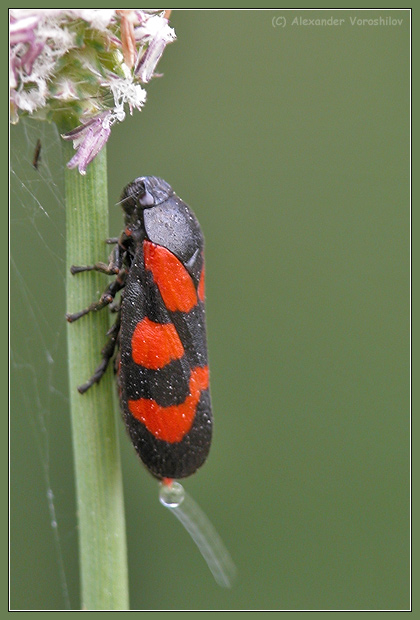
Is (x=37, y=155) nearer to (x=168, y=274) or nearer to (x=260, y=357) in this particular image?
(x=168, y=274)

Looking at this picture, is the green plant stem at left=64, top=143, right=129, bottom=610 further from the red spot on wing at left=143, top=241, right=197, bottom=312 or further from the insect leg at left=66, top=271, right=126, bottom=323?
the red spot on wing at left=143, top=241, right=197, bottom=312

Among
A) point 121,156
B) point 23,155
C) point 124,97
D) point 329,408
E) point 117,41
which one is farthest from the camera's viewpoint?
point 329,408

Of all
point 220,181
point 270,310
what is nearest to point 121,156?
point 220,181

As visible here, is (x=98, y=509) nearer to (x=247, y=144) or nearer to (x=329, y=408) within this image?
(x=329, y=408)

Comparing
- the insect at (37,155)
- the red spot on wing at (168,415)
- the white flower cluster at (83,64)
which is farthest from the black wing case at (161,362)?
the white flower cluster at (83,64)

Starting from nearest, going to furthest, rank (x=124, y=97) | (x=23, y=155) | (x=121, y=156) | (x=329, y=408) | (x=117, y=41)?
1. (x=117, y=41)
2. (x=124, y=97)
3. (x=23, y=155)
4. (x=121, y=156)
5. (x=329, y=408)

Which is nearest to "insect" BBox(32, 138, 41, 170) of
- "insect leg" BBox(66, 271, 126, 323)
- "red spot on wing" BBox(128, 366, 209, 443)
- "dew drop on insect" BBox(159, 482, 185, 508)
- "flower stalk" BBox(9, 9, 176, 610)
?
"flower stalk" BBox(9, 9, 176, 610)

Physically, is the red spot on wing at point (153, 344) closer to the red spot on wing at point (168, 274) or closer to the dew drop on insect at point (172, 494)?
the red spot on wing at point (168, 274)

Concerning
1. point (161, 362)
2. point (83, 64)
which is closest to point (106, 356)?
point (161, 362)
